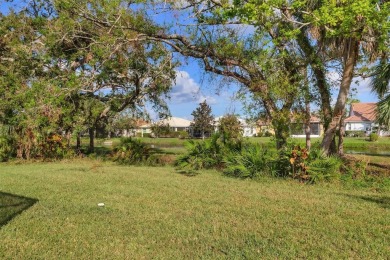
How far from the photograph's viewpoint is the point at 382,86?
12766 millimetres

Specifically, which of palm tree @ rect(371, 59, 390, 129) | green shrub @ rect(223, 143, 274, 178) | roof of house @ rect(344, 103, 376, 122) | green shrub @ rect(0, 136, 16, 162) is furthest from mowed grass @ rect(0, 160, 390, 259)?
roof of house @ rect(344, 103, 376, 122)

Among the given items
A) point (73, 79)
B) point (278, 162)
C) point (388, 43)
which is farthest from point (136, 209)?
point (73, 79)

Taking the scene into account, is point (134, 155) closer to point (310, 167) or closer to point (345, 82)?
point (310, 167)

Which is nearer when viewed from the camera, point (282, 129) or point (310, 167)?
point (310, 167)

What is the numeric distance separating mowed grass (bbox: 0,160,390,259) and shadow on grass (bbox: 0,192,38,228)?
141 millimetres

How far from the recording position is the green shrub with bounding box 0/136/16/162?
16.0 m

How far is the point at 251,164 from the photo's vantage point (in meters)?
10.6

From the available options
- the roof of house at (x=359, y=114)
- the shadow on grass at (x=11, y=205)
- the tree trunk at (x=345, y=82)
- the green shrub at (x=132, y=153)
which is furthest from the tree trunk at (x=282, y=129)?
the roof of house at (x=359, y=114)

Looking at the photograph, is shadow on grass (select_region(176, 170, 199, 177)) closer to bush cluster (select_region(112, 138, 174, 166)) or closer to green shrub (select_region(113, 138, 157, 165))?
bush cluster (select_region(112, 138, 174, 166))

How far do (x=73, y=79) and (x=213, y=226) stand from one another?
10.2m

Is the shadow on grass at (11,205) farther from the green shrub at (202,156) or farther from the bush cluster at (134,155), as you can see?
the bush cluster at (134,155)

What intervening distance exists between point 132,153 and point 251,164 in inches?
250

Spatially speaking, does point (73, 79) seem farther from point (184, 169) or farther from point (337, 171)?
point (337, 171)

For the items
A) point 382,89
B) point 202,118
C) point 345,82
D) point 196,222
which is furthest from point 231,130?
point 202,118
